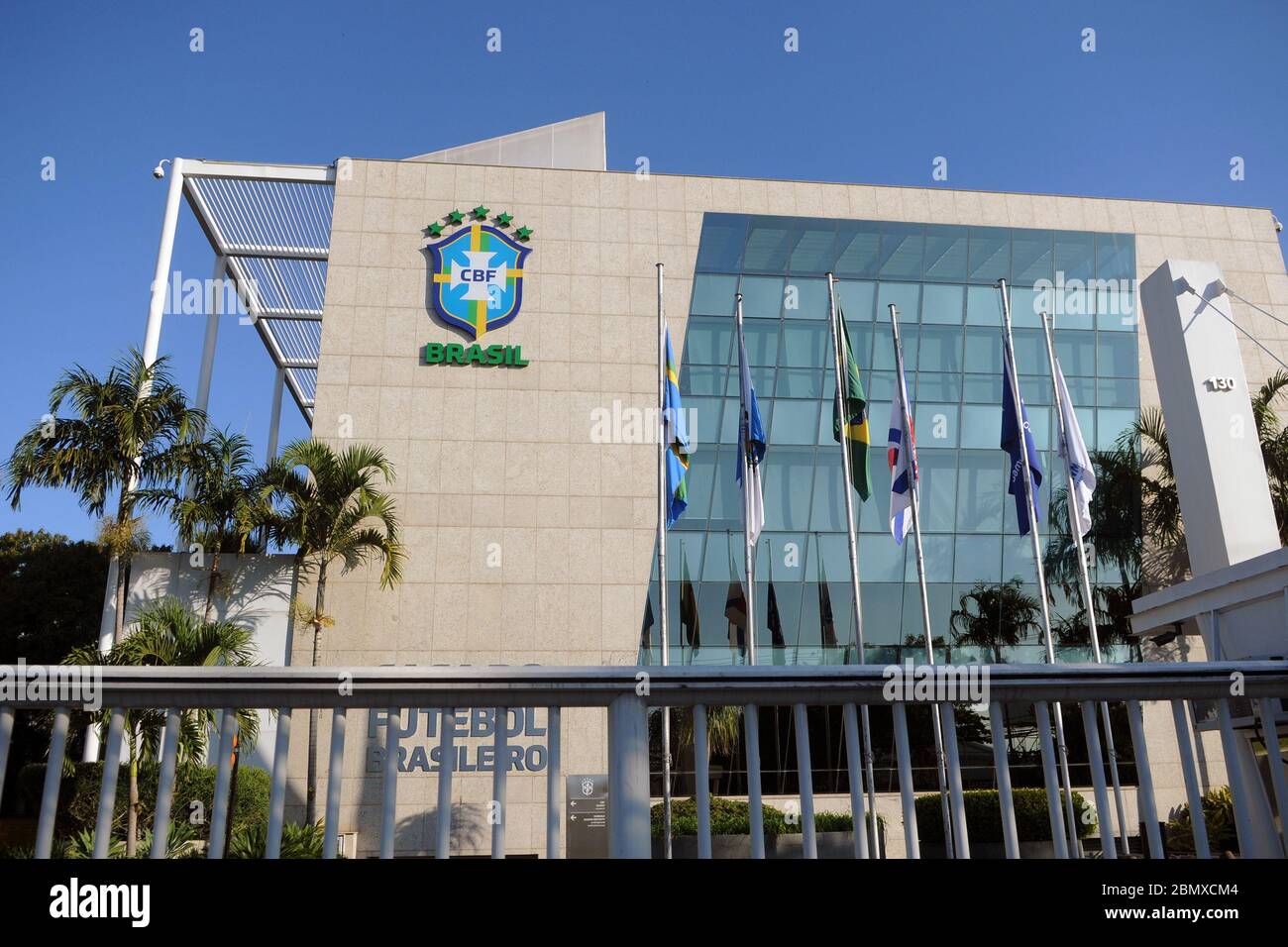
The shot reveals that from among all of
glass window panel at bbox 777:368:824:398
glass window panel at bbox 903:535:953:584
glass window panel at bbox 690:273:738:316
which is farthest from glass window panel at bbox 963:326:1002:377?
glass window panel at bbox 690:273:738:316

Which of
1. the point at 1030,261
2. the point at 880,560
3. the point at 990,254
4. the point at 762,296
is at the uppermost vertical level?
the point at 990,254

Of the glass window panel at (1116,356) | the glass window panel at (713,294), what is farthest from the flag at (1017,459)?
the glass window panel at (1116,356)

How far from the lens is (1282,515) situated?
23.7 meters

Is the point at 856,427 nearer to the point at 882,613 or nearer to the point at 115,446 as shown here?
the point at 882,613

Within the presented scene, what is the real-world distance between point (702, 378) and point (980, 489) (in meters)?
7.90

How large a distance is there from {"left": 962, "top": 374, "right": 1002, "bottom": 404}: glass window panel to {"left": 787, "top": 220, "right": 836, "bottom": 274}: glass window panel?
16.2 feet

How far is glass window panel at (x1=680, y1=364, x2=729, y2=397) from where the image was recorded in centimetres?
2580

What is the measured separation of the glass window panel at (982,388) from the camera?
26562 millimetres

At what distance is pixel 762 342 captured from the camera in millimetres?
26406

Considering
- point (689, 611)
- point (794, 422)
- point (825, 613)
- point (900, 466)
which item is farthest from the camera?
point (794, 422)

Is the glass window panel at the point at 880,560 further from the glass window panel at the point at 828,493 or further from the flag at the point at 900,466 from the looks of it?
the flag at the point at 900,466

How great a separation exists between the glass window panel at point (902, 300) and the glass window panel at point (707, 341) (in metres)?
4.32

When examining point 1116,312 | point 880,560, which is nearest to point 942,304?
point 1116,312
